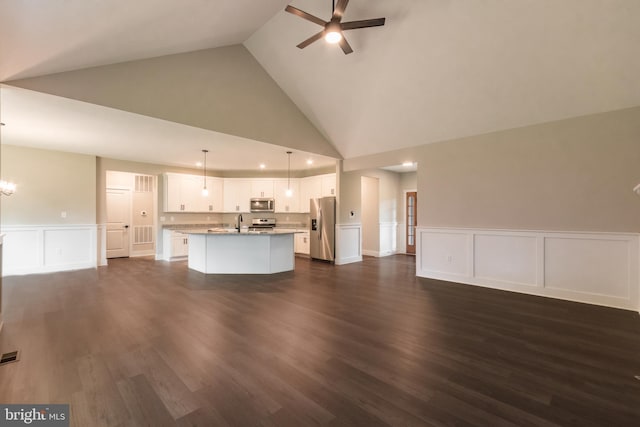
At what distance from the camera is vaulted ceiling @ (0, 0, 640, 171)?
277 cm

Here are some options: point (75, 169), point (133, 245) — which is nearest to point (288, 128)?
point (75, 169)

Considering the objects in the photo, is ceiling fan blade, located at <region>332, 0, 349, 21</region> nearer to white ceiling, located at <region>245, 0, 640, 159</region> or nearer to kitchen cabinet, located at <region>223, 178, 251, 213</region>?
white ceiling, located at <region>245, 0, 640, 159</region>

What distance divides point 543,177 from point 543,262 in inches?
50.1

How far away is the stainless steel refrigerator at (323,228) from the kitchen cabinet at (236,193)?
2.42 m

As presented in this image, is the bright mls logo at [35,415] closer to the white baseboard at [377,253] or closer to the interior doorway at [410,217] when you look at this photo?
the white baseboard at [377,253]

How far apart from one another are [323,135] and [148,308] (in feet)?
15.4

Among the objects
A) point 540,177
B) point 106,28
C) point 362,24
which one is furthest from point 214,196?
point 540,177

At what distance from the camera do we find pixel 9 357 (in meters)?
2.34

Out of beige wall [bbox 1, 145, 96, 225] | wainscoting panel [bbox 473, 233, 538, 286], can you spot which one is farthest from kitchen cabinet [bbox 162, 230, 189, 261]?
wainscoting panel [bbox 473, 233, 538, 286]

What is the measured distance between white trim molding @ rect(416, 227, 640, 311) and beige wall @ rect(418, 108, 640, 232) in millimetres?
158

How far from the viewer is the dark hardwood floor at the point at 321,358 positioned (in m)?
1.73

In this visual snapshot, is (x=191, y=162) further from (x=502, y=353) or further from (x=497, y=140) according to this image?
(x=502, y=353)

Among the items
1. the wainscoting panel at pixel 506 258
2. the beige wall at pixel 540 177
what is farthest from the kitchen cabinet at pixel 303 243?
the wainscoting panel at pixel 506 258

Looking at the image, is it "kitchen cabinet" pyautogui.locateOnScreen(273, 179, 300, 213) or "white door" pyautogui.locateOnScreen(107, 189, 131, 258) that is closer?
"white door" pyautogui.locateOnScreen(107, 189, 131, 258)
